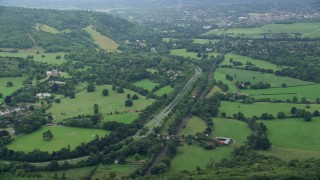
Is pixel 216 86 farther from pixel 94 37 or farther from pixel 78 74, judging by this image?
pixel 94 37

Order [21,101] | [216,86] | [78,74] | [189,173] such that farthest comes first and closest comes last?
[78,74]
[216,86]
[21,101]
[189,173]

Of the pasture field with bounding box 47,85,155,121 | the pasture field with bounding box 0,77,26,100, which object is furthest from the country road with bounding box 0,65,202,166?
the pasture field with bounding box 0,77,26,100

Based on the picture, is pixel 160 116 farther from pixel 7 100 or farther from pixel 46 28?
pixel 46 28

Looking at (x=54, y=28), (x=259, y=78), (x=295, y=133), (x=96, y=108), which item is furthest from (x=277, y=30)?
(x=295, y=133)

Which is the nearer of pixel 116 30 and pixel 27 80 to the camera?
pixel 27 80

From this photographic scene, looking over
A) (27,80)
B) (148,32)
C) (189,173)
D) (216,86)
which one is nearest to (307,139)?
(189,173)

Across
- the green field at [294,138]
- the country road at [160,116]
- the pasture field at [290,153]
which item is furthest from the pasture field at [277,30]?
the pasture field at [290,153]

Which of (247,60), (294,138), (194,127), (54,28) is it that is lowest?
(194,127)
